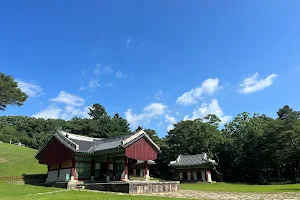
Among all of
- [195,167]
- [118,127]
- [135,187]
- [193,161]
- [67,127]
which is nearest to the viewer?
[135,187]

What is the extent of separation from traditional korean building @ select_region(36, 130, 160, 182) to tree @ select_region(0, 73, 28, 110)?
51.1 ft

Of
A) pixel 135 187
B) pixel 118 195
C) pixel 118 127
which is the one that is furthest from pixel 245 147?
pixel 118 195

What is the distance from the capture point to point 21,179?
29859 mm

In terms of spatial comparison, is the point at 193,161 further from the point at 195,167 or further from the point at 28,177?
the point at 28,177

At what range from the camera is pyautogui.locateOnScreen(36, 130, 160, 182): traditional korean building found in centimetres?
2667

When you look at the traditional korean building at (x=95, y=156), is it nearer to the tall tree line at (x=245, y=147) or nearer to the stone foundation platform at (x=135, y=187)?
the stone foundation platform at (x=135, y=187)

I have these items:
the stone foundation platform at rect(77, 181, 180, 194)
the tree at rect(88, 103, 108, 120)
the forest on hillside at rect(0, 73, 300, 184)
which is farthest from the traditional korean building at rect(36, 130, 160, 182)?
the tree at rect(88, 103, 108, 120)

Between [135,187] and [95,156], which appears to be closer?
[135,187]

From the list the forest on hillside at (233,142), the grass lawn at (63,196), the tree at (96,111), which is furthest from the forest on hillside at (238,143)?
the grass lawn at (63,196)

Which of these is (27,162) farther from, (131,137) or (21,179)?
(131,137)

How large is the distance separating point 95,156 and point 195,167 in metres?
25.5

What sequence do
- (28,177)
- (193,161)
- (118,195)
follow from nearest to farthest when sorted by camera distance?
(118,195) → (28,177) → (193,161)

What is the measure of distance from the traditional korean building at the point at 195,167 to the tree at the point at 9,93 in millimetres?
30830

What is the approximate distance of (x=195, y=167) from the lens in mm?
48469
